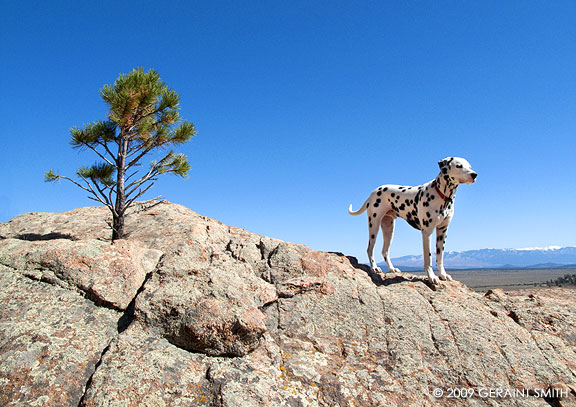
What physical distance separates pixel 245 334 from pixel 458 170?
704 cm

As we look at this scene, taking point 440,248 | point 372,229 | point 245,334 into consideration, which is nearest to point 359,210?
point 372,229

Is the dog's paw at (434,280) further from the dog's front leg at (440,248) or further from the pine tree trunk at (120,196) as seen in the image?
the pine tree trunk at (120,196)

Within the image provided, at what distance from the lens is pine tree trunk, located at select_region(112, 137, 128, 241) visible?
379 inches

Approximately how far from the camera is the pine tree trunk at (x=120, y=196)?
31.6 ft

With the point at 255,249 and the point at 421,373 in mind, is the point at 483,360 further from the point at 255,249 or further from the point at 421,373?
the point at 255,249

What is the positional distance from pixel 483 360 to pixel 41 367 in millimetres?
7361

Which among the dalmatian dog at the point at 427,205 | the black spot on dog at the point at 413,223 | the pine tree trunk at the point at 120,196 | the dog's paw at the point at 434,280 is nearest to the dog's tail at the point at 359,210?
the dalmatian dog at the point at 427,205

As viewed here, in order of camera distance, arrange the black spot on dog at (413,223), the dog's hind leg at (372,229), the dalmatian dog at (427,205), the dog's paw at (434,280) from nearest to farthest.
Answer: the dog's paw at (434,280), the dalmatian dog at (427,205), the black spot on dog at (413,223), the dog's hind leg at (372,229)

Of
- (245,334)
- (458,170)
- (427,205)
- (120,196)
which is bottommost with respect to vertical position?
(245,334)

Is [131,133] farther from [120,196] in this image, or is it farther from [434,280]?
[434,280]

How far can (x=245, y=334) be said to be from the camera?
5.94m

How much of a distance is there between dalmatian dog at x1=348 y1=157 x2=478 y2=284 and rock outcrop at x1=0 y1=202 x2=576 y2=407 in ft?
6.26

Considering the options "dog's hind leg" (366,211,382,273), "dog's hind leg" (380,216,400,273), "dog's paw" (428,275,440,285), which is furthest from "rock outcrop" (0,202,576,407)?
"dog's hind leg" (380,216,400,273)

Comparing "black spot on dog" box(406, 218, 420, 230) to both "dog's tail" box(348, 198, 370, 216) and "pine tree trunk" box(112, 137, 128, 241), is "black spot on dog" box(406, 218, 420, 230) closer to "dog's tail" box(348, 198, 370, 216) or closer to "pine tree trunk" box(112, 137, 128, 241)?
"dog's tail" box(348, 198, 370, 216)
